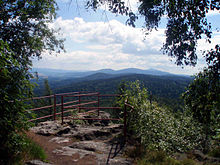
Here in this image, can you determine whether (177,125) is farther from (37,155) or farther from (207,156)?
(37,155)

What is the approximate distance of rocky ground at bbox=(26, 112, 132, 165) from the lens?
497cm

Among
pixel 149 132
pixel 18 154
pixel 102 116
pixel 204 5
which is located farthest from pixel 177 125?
pixel 18 154

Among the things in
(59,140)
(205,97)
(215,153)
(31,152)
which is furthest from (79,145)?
(215,153)

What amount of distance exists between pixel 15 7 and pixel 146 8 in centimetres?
598

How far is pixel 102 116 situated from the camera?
10.9 metres

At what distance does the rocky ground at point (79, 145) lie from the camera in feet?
16.3

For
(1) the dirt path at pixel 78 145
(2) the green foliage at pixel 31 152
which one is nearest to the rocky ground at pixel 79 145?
(1) the dirt path at pixel 78 145

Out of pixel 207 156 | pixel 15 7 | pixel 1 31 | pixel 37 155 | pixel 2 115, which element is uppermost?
pixel 15 7

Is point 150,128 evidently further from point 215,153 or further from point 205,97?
point 215,153

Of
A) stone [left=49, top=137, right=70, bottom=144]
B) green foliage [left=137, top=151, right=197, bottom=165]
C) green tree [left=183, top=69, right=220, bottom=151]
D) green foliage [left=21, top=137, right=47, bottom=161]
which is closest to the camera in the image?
green tree [left=183, top=69, right=220, bottom=151]

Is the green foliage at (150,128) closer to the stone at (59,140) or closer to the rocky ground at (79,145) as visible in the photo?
the rocky ground at (79,145)

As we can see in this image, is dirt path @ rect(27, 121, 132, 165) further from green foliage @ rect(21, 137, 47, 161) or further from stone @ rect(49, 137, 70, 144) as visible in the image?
green foliage @ rect(21, 137, 47, 161)

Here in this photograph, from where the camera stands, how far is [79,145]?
20.0ft

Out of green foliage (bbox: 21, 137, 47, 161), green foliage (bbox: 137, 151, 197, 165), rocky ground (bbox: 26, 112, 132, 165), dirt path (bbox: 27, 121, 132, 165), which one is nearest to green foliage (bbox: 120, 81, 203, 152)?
green foliage (bbox: 137, 151, 197, 165)
